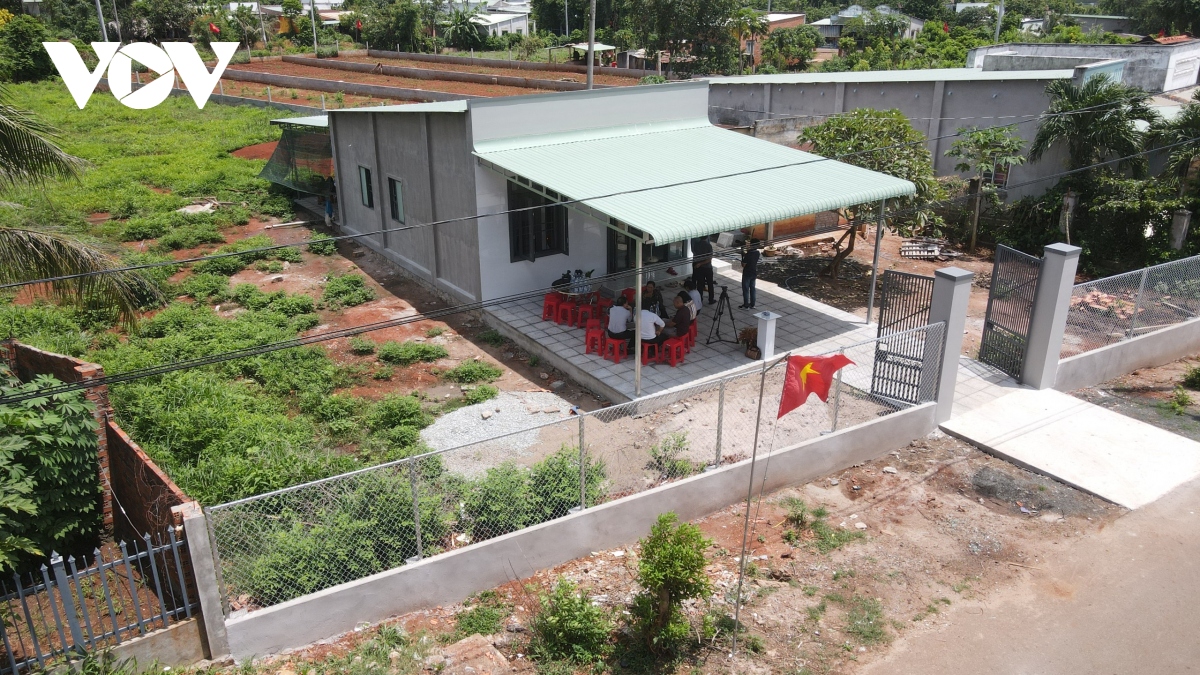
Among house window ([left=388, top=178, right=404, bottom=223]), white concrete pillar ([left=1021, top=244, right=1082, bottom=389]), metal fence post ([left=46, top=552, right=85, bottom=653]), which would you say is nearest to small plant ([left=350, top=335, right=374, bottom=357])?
house window ([left=388, top=178, right=404, bottom=223])

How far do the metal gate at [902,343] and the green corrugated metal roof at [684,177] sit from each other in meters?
1.69

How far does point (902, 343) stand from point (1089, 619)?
14.6 ft

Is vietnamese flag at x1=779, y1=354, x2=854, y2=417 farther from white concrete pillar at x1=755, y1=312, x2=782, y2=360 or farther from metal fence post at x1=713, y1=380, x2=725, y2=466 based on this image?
white concrete pillar at x1=755, y1=312, x2=782, y2=360

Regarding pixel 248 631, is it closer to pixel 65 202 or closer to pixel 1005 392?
pixel 1005 392

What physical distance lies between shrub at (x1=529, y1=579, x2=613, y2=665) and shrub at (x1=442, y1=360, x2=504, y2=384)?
6.02m

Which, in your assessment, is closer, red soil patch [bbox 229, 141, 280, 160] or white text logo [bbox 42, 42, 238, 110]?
white text logo [bbox 42, 42, 238, 110]

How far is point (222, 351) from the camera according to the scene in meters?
13.4

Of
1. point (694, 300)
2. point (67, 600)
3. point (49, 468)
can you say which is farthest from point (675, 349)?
point (67, 600)

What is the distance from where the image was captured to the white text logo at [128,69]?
23.9 feet

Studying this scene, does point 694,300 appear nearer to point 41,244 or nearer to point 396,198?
point 396,198

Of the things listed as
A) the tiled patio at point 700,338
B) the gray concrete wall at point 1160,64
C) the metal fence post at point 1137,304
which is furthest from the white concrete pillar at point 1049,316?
the gray concrete wall at point 1160,64

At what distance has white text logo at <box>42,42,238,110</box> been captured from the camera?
7.30 metres

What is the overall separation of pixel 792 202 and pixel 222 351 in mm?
9466

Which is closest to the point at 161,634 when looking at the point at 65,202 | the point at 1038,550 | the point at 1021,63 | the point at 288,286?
the point at 1038,550
